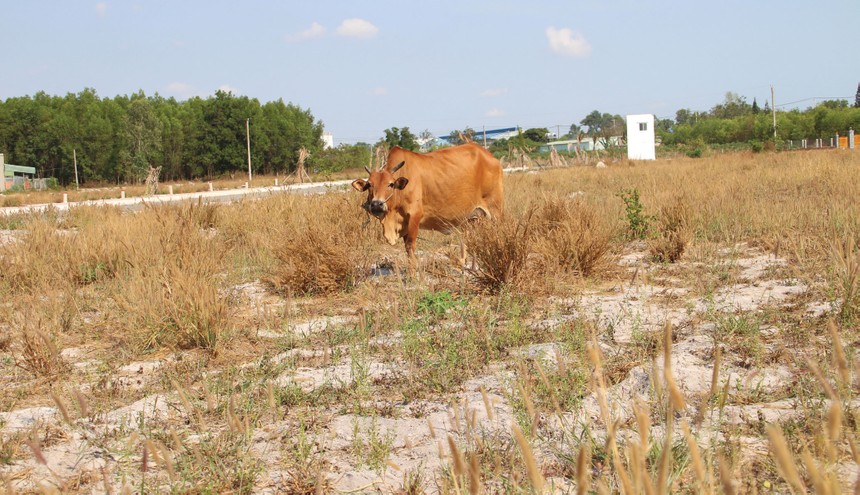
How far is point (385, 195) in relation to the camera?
838cm

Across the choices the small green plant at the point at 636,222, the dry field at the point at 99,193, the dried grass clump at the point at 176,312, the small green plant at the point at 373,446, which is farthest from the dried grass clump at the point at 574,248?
the dry field at the point at 99,193

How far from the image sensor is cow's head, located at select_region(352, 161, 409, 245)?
8234 millimetres

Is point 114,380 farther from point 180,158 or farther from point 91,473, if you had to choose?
point 180,158

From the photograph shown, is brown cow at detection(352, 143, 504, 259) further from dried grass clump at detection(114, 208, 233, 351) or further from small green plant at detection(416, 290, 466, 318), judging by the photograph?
dried grass clump at detection(114, 208, 233, 351)

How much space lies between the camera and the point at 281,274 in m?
7.79

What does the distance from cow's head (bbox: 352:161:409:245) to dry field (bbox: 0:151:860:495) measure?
439mm

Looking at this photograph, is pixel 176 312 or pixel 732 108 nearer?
pixel 176 312

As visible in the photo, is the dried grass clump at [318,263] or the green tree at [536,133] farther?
the green tree at [536,133]

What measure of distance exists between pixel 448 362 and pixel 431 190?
4594mm

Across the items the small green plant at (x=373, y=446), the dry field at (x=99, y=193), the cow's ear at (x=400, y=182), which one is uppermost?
the dry field at (x=99, y=193)

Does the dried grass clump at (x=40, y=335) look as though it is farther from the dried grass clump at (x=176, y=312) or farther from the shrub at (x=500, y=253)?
the shrub at (x=500, y=253)

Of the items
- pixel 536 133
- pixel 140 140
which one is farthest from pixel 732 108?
pixel 140 140

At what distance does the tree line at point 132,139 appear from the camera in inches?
2606

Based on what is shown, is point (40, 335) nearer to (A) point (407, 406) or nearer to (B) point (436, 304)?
(A) point (407, 406)
